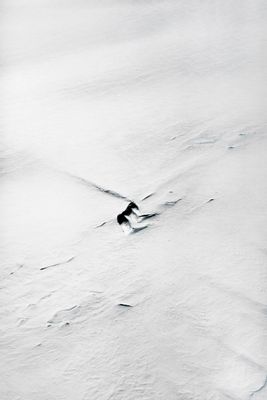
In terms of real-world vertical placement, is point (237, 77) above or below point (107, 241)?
above

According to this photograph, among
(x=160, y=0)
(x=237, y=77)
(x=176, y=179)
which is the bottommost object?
(x=176, y=179)

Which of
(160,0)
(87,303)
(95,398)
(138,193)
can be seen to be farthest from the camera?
(160,0)

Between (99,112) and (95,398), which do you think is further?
(99,112)

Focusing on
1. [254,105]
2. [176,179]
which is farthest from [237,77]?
[176,179]

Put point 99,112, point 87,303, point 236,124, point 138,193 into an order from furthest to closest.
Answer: point 99,112 < point 236,124 < point 138,193 < point 87,303

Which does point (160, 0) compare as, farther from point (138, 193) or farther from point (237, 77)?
point (138, 193)

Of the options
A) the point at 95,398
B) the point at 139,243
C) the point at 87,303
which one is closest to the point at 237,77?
the point at 139,243
